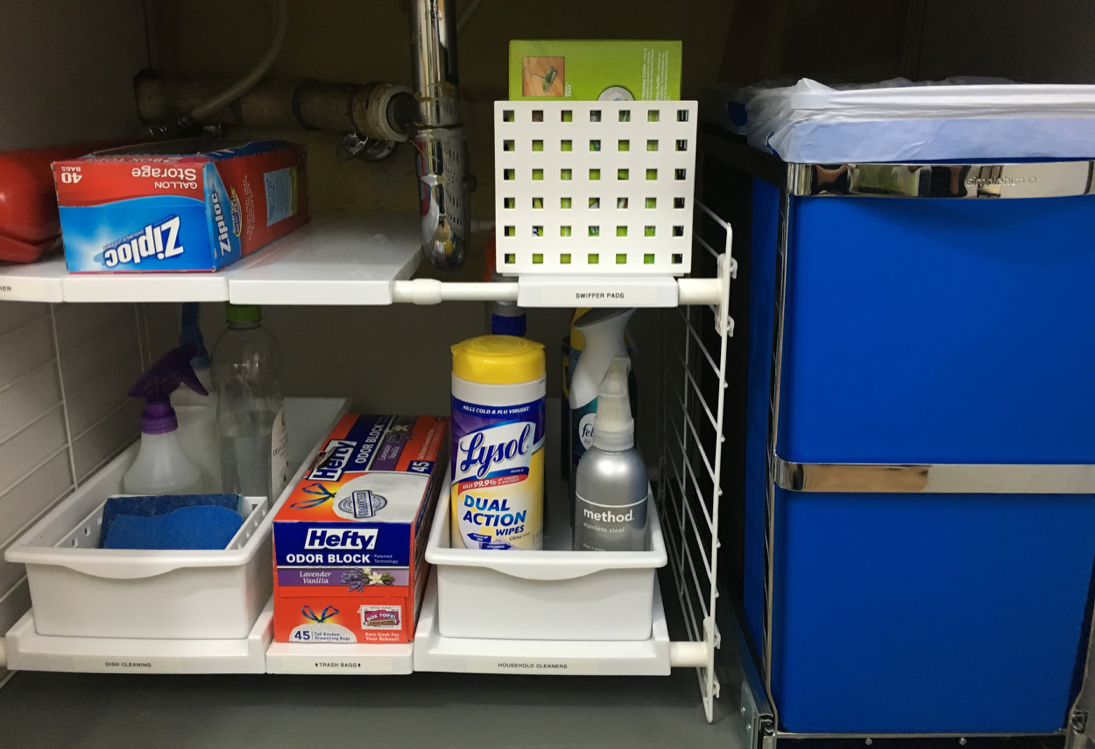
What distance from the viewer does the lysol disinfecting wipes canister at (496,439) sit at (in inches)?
31.9

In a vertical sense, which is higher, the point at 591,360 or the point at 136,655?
the point at 591,360

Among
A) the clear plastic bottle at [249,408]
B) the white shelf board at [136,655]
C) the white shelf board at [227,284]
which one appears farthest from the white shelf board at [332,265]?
the white shelf board at [136,655]

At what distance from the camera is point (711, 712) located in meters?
0.84

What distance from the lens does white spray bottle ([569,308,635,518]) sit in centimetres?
89

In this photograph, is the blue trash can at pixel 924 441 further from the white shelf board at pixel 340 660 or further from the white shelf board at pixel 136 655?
the white shelf board at pixel 136 655

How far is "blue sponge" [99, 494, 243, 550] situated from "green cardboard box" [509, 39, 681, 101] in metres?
0.49

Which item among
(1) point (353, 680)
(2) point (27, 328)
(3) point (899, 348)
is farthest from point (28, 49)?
(3) point (899, 348)

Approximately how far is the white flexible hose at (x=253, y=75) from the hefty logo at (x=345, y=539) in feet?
1.96

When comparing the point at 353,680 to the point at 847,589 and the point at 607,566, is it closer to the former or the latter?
the point at 607,566

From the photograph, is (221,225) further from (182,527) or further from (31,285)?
(182,527)

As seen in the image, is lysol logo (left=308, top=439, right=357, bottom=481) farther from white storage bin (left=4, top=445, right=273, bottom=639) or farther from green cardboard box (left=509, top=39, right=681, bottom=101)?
green cardboard box (left=509, top=39, right=681, bottom=101)

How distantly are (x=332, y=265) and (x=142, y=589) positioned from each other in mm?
352

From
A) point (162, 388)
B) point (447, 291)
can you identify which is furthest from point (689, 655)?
point (162, 388)

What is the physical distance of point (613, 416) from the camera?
801mm
